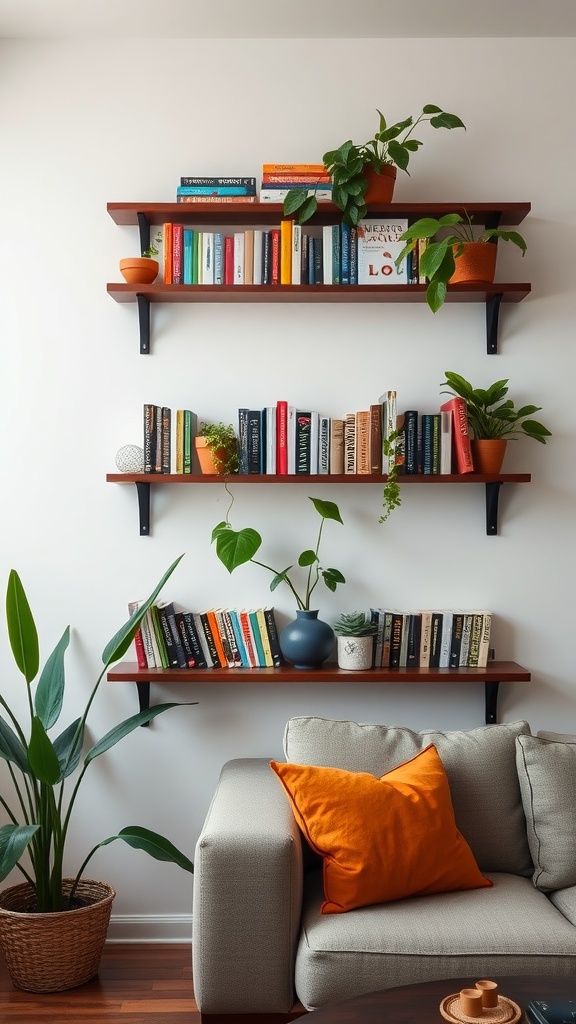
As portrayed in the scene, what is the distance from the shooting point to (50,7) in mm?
2709

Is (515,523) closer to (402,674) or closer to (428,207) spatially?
(402,674)

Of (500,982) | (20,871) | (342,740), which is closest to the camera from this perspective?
(500,982)

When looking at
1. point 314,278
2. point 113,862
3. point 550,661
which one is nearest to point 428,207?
point 314,278

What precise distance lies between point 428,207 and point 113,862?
226 centimetres

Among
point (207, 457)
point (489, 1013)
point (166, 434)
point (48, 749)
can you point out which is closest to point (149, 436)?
point (166, 434)

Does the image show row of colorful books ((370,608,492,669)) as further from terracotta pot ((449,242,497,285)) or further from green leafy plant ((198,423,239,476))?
terracotta pot ((449,242,497,285))

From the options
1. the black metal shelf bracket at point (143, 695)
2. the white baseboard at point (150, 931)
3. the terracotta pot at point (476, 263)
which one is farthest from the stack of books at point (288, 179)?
the white baseboard at point (150, 931)

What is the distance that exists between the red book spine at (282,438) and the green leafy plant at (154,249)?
0.62m

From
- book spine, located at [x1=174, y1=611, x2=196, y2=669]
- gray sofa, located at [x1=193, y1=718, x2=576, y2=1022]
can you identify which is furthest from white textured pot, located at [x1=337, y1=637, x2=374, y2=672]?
book spine, located at [x1=174, y1=611, x2=196, y2=669]

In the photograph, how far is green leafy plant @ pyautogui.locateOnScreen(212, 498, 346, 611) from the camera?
2.61 metres

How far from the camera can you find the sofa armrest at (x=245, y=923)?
2.00 metres

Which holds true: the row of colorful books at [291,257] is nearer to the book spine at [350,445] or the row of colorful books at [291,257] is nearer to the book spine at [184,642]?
the book spine at [350,445]

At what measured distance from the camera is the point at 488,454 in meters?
2.72

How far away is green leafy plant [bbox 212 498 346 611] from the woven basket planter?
3.41 feet
